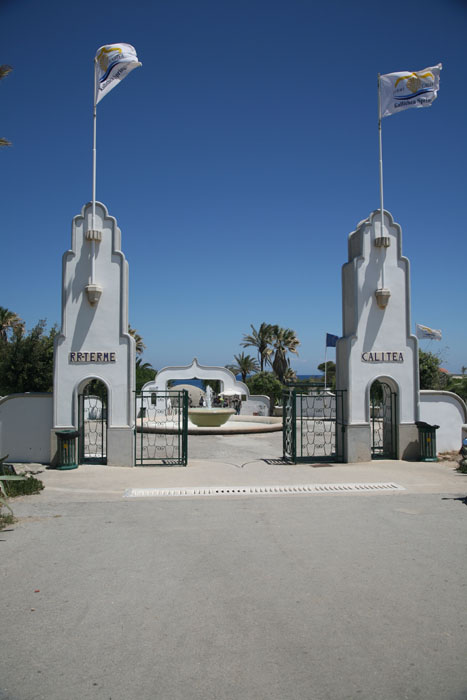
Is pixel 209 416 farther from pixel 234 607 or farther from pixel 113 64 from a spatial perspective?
pixel 234 607

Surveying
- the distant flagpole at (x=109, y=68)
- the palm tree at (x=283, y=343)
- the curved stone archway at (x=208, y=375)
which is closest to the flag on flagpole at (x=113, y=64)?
the distant flagpole at (x=109, y=68)

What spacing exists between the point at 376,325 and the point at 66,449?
9.25 metres

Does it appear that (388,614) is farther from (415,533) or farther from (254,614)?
(415,533)

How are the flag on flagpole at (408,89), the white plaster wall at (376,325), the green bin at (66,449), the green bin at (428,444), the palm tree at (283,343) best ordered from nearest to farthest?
the green bin at (66,449)
the green bin at (428,444)
the white plaster wall at (376,325)
the flag on flagpole at (408,89)
the palm tree at (283,343)

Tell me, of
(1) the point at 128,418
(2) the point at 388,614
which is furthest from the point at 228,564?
(1) the point at 128,418

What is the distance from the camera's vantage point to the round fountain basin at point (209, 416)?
24172 millimetres

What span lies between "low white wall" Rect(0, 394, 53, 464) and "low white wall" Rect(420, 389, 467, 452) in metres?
10.9

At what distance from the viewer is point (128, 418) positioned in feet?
45.8

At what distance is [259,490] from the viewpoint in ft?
36.0

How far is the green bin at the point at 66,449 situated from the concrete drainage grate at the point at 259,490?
3217 millimetres

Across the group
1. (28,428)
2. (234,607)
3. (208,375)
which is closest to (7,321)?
(208,375)

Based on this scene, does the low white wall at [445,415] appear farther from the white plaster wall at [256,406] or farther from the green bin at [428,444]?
the white plaster wall at [256,406]

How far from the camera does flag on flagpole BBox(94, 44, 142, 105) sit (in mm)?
14391

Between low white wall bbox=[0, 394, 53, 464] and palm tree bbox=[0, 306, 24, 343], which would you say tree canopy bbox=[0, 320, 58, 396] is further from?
palm tree bbox=[0, 306, 24, 343]
